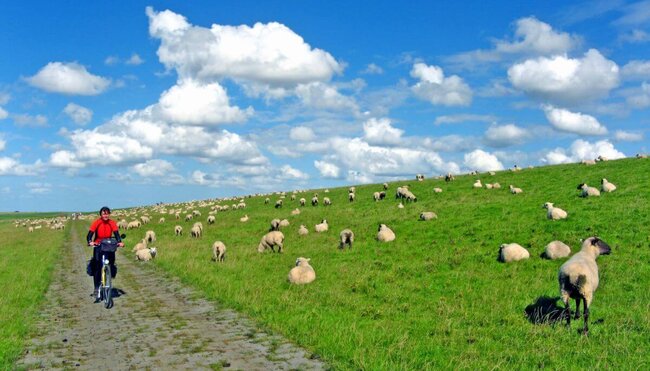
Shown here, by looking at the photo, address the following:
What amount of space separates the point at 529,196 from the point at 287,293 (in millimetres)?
26416

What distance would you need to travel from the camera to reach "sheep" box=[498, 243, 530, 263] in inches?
741

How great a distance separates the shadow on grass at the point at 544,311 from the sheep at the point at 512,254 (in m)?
5.69

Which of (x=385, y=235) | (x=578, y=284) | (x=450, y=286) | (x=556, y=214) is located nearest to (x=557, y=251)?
(x=450, y=286)

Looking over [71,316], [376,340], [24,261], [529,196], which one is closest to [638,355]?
[376,340]

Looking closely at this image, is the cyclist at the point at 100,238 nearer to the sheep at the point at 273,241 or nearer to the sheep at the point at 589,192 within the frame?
the sheep at the point at 273,241

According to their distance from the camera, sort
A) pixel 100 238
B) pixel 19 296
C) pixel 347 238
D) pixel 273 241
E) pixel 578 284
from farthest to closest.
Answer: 1. pixel 273 241
2. pixel 347 238
3. pixel 19 296
4. pixel 100 238
5. pixel 578 284

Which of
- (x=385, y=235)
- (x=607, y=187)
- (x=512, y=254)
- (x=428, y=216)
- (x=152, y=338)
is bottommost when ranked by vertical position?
(x=152, y=338)

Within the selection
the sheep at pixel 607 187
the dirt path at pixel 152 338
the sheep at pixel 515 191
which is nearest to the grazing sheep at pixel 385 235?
the dirt path at pixel 152 338

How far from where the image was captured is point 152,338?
37.0ft

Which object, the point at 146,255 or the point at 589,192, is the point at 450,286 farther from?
the point at 589,192

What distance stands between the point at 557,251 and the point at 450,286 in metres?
5.62

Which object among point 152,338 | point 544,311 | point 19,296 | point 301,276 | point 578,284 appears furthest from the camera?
point 301,276

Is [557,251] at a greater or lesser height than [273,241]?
lesser

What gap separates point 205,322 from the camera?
1283 centimetres
